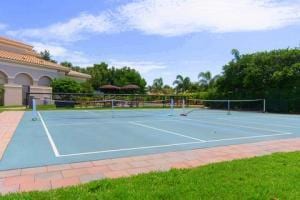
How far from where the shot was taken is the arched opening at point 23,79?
31844 millimetres

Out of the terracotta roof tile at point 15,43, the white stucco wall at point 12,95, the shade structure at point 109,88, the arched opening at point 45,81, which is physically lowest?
the white stucco wall at point 12,95

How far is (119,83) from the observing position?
5262 cm

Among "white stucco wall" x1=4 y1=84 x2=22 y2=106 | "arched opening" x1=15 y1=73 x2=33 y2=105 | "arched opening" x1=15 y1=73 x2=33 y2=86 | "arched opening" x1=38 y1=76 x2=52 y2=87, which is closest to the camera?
"white stucco wall" x1=4 y1=84 x2=22 y2=106

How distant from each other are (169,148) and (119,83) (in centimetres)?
4526

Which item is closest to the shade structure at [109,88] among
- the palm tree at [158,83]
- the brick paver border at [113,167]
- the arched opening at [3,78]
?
the arched opening at [3,78]

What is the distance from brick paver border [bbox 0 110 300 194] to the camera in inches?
194

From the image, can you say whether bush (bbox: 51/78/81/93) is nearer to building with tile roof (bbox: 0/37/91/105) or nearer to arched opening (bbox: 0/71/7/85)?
building with tile roof (bbox: 0/37/91/105)

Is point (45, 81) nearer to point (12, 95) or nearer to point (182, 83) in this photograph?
point (12, 95)

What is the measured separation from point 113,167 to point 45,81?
30751 millimetres

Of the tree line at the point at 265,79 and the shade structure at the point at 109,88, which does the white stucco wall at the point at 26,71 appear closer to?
the shade structure at the point at 109,88

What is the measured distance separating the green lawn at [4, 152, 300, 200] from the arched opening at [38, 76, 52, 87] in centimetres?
3126

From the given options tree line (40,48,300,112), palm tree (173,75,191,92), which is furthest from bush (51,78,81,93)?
palm tree (173,75,191,92)

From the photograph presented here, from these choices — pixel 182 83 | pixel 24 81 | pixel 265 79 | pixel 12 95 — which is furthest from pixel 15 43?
pixel 265 79

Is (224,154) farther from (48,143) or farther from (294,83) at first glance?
(294,83)
